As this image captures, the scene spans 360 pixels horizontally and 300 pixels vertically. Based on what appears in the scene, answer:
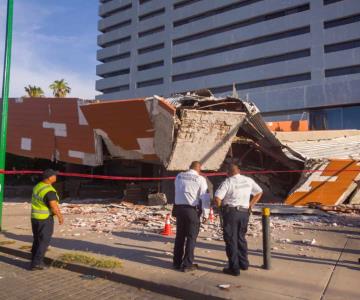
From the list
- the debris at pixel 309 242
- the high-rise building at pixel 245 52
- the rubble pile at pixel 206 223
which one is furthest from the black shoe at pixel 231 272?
the high-rise building at pixel 245 52

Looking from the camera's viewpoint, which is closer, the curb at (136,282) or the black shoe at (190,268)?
the curb at (136,282)

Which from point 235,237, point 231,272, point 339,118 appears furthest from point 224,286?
point 339,118

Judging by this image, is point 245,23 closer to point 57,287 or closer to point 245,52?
point 245,52

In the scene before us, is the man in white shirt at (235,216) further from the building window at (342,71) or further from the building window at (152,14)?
the building window at (152,14)

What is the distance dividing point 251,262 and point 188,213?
140 cm

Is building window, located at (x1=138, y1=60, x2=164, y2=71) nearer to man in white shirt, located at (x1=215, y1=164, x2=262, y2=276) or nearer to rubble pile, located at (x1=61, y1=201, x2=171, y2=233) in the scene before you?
rubble pile, located at (x1=61, y1=201, x2=171, y2=233)

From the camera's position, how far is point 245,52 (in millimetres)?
55750

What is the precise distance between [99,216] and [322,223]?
244 inches

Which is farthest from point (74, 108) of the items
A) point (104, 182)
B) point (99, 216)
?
point (104, 182)

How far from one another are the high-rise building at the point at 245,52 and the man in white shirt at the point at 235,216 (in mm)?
30237

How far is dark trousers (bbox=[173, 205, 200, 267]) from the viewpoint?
19.5 ft

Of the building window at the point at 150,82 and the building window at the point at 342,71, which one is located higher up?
the building window at the point at 150,82

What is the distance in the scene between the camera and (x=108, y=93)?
252 feet

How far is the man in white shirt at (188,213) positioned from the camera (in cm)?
596
